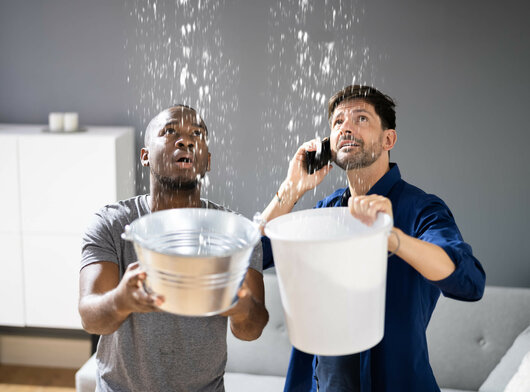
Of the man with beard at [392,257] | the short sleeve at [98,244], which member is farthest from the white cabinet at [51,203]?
the short sleeve at [98,244]

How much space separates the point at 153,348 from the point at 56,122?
6.88 ft

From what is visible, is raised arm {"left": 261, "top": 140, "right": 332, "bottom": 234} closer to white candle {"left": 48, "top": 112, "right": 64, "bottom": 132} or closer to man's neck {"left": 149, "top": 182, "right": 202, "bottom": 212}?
man's neck {"left": 149, "top": 182, "right": 202, "bottom": 212}

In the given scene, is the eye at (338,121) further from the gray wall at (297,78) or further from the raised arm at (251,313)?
the gray wall at (297,78)

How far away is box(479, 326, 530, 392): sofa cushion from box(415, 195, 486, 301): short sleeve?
126cm

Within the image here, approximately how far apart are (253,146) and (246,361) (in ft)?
3.49

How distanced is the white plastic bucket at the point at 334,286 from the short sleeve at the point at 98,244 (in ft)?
1.37

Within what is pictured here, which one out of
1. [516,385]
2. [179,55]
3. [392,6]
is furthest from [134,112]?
[516,385]

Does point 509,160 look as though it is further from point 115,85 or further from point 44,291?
point 44,291

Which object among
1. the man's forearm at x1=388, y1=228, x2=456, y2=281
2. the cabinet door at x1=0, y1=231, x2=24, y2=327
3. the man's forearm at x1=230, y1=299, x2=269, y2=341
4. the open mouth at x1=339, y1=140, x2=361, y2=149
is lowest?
the cabinet door at x1=0, y1=231, x2=24, y2=327

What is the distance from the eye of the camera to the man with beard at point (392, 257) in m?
1.53

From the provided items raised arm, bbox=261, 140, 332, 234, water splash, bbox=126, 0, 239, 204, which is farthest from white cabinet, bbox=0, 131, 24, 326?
raised arm, bbox=261, 140, 332, 234

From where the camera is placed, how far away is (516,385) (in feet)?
7.86

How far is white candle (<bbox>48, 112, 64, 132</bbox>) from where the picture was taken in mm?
3414

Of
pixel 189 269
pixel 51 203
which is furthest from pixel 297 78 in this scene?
pixel 189 269
